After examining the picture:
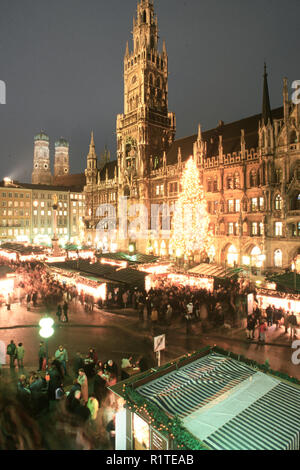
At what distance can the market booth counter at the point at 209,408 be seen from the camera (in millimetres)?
5613

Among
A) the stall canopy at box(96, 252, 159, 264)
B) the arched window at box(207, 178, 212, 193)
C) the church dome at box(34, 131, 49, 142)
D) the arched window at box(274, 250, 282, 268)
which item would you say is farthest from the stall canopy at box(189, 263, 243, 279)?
the church dome at box(34, 131, 49, 142)

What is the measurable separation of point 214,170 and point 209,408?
1500 inches

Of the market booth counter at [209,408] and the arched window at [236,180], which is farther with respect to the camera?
the arched window at [236,180]

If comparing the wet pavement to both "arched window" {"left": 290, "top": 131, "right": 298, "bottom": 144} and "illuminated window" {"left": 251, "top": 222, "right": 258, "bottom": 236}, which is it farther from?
"arched window" {"left": 290, "top": 131, "right": 298, "bottom": 144}

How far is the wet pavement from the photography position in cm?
1346

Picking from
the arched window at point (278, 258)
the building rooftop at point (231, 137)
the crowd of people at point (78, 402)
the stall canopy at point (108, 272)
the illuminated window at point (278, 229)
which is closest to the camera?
the crowd of people at point (78, 402)

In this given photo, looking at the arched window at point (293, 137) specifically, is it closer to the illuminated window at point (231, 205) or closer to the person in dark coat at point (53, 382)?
the illuminated window at point (231, 205)

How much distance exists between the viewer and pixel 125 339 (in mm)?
15539

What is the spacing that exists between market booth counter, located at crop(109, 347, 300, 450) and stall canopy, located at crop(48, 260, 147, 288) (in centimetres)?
1435

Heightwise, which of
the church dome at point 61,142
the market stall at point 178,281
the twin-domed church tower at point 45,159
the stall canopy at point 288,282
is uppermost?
the church dome at point 61,142

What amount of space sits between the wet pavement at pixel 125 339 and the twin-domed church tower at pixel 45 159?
143 meters

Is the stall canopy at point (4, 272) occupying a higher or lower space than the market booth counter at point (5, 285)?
higher

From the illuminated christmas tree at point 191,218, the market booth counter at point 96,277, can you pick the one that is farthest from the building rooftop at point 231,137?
the market booth counter at point 96,277

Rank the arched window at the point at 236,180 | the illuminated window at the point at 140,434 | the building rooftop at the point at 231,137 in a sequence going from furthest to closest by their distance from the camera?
1. the building rooftop at the point at 231,137
2. the arched window at the point at 236,180
3. the illuminated window at the point at 140,434
